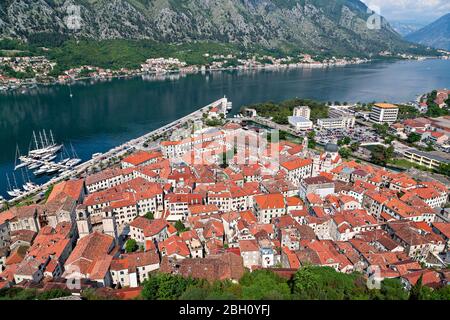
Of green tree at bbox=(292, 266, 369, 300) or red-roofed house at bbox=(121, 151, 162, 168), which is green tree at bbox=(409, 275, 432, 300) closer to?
green tree at bbox=(292, 266, 369, 300)

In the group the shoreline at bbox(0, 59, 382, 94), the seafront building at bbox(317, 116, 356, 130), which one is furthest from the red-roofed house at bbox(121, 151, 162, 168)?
the shoreline at bbox(0, 59, 382, 94)

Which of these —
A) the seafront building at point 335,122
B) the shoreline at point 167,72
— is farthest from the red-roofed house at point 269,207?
the shoreline at point 167,72

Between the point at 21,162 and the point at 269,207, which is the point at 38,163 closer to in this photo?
the point at 21,162

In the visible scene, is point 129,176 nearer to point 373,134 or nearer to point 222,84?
point 373,134

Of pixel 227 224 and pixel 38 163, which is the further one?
pixel 38 163

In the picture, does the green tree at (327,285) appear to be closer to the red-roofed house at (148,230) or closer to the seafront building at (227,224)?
the seafront building at (227,224)

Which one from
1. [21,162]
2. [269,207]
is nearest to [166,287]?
[269,207]

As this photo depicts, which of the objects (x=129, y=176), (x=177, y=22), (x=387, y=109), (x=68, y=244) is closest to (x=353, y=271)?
(x=68, y=244)
